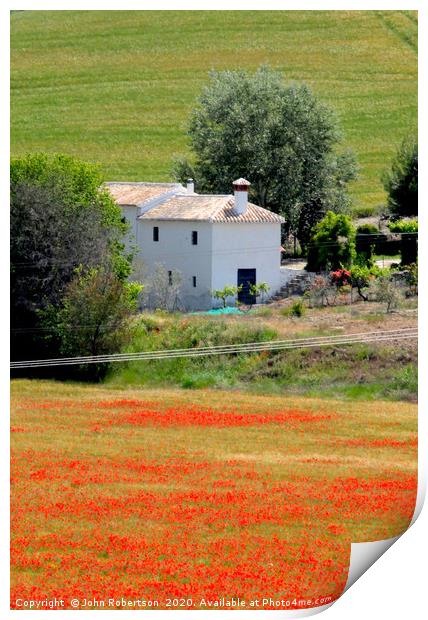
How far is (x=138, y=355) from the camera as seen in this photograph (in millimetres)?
13570

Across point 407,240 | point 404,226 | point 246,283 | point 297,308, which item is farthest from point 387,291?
point 404,226

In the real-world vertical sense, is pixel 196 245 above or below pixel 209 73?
below

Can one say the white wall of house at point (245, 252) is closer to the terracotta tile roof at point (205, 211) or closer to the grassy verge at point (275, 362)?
the terracotta tile roof at point (205, 211)

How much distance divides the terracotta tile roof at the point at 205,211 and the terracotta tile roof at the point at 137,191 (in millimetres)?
328

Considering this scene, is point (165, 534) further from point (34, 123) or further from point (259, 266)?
point (34, 123)

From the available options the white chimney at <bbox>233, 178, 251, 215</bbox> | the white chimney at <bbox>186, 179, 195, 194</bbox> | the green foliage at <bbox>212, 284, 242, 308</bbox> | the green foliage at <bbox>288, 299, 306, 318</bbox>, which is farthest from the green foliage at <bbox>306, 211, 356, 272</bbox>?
the white chimney at <bbox>186, 179, 195, 194</bbox>

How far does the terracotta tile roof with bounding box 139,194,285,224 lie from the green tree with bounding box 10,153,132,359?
538mm

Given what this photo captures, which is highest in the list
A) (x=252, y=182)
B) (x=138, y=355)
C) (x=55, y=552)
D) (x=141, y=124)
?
(x=141, y=124)

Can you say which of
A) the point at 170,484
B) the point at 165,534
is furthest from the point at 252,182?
the point at 165,534

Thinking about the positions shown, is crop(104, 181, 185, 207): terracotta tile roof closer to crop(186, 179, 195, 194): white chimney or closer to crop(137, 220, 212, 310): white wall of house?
crop(186, 179, 195, 194): white chimney

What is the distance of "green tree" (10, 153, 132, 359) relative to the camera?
45.0ft

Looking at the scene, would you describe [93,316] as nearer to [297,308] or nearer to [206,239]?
[206,239]

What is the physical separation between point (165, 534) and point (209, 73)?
365 inches

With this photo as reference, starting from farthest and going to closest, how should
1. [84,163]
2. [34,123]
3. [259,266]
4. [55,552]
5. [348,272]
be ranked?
[34,123] < [84,163] < [348,272] < [259,266] < [55,552]
